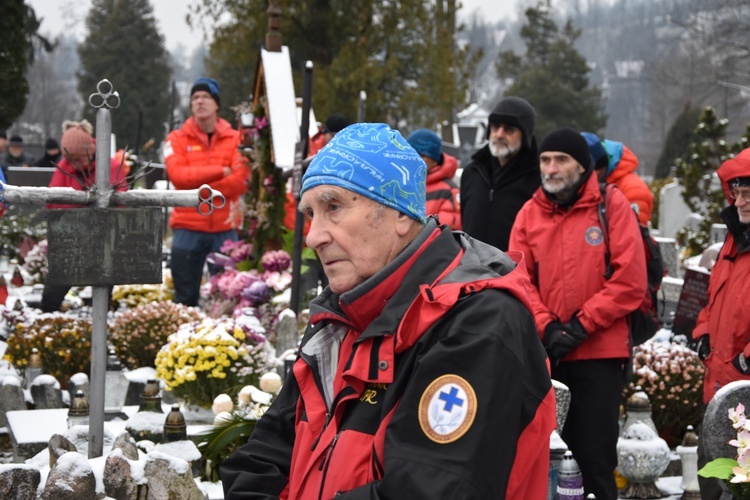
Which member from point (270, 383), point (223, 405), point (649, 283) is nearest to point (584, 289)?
point (649, 283)

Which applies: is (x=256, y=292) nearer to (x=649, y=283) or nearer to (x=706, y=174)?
(x=649, y=283)

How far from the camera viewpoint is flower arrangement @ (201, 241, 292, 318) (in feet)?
31.9

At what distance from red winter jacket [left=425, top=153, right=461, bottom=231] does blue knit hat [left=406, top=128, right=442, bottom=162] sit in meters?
0.12

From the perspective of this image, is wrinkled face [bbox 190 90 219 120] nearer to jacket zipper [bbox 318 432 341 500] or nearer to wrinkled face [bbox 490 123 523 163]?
wrinkled face [bbox 490 123 523 163]

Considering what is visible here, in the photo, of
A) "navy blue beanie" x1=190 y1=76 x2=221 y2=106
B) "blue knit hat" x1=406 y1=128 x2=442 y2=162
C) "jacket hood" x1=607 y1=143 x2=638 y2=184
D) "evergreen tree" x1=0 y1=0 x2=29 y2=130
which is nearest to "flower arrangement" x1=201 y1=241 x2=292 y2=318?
"navy blue beanie" x1=190 y1=76 x2=221 y2=106

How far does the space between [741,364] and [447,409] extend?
2826 mm

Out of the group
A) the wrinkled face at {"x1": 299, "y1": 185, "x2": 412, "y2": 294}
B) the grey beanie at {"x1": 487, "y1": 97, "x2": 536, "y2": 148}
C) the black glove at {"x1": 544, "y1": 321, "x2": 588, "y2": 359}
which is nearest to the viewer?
the wrinkled face at {"x1": 299, "y1": 185, "x2": 412, "y2": 294}

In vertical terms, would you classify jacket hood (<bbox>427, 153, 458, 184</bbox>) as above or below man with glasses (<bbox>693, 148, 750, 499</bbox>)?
above

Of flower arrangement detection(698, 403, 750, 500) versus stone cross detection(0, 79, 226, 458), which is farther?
stone cross detection(0, 79, 226, 458)

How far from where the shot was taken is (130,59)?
4647 cm

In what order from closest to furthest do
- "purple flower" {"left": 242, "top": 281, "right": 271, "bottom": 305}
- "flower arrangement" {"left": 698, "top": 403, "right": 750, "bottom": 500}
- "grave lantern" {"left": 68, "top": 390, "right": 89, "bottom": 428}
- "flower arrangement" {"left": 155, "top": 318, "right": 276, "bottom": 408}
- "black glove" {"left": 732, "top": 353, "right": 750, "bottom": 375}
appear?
"flower arrangement" {"left": 698, "top": 403, "right": 750, "bottom": 500} < "black glove" {"left": 732, "top": 353, "right": 750, "bottom": 375} < "grave lantern" {"left": 68, "top": 390, "right": 89, "bottom": 428} < "flower arrangement" {"left": 155, "top": 318, "right": 276, "bottom": 408} < "purple flower" {"left": 242, "top": 281, "right": 271, "bottom": 305}

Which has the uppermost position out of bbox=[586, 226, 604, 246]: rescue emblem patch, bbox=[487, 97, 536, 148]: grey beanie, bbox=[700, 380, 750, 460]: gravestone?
bbox=[487, 97, 536, 148]: grey beanie

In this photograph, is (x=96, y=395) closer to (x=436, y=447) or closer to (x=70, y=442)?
(x=70, y=442)

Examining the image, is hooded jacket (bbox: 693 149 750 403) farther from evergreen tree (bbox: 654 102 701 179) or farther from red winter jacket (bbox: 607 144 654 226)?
evergreen tree (bbox: 654 102 701 179)
